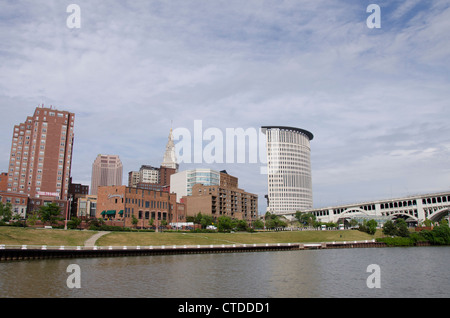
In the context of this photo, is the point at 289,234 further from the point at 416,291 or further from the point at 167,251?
the point at 416,291

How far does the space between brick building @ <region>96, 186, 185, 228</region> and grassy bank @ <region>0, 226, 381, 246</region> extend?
2778cm

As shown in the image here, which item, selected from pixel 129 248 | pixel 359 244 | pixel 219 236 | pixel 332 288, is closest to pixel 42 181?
pixel 219 236

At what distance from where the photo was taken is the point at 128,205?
139875 mm

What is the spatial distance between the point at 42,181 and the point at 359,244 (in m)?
161

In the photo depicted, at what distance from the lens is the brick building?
137625mm

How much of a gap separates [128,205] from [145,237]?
144 ft

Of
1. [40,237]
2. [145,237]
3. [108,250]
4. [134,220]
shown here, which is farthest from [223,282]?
[134,220]

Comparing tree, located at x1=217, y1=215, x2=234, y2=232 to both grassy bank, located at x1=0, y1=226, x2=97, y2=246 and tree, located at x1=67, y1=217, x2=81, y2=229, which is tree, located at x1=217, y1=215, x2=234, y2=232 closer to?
tree, located at x1=67, y1=217, x2=81, y2=229

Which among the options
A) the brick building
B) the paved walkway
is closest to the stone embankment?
the paved walkway

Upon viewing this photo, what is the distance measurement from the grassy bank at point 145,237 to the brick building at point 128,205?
27.8 metres

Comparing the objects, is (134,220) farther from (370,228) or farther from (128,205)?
(370,228)

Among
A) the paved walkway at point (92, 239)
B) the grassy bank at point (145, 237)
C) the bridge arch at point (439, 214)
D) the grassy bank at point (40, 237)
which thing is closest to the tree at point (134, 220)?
the grassy bank at point (145, 237)

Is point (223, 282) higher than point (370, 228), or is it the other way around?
point (370, 228)

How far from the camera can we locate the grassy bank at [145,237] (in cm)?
7962
